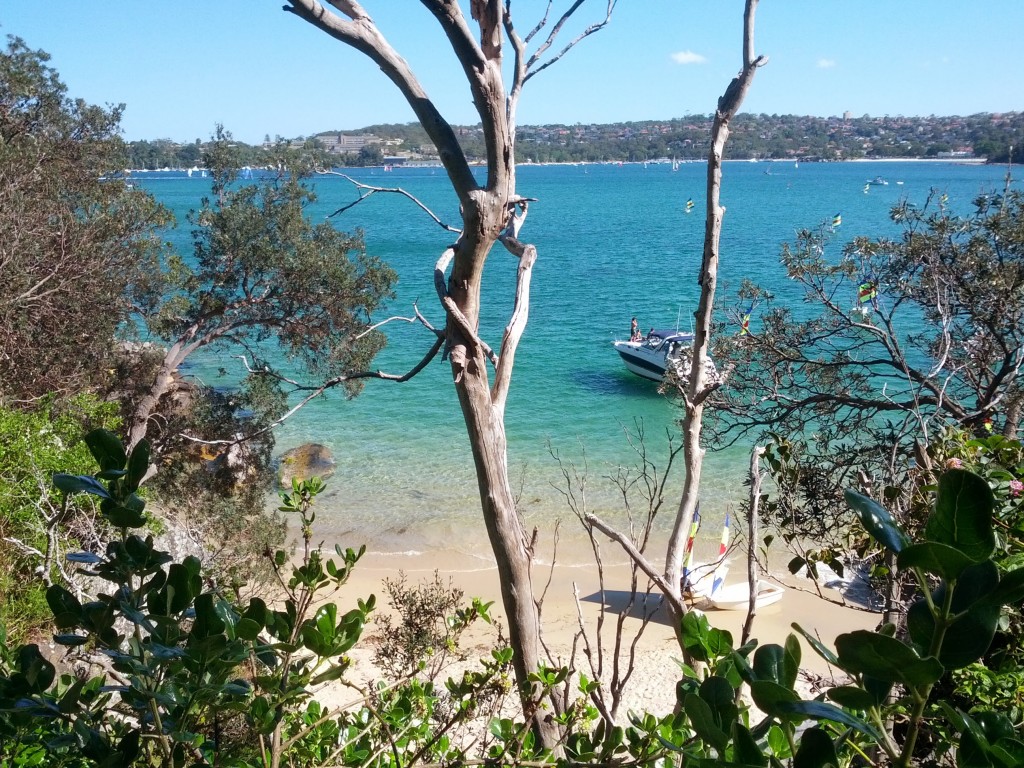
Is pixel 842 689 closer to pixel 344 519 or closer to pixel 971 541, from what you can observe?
pixel 971 541

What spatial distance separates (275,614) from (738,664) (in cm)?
78

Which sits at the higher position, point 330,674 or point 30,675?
point 30,675

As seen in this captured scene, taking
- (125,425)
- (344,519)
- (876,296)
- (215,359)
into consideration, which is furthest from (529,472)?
(215,359)

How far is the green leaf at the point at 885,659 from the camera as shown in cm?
59

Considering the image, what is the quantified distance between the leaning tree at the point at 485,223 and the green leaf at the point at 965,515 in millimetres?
2367

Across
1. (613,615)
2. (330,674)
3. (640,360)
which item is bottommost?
(613,615)

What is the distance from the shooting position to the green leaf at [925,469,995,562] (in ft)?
1.89

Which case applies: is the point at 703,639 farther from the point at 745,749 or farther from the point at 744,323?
the point at 744,323

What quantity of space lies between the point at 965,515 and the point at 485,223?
259 centimetres

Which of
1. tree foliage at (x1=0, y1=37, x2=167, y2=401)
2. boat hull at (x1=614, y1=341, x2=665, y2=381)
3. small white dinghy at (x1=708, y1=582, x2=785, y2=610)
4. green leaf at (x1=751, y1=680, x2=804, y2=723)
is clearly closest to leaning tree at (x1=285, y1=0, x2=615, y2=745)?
green leaf at (x1=751, y1=680, x2=804, y2=723)

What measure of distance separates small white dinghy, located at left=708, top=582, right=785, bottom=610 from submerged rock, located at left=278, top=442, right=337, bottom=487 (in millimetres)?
9229

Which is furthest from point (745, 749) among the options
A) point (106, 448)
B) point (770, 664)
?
point (106, 448)

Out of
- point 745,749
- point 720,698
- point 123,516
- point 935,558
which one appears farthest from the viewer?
point 123,516

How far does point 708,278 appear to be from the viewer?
3.71 metres
